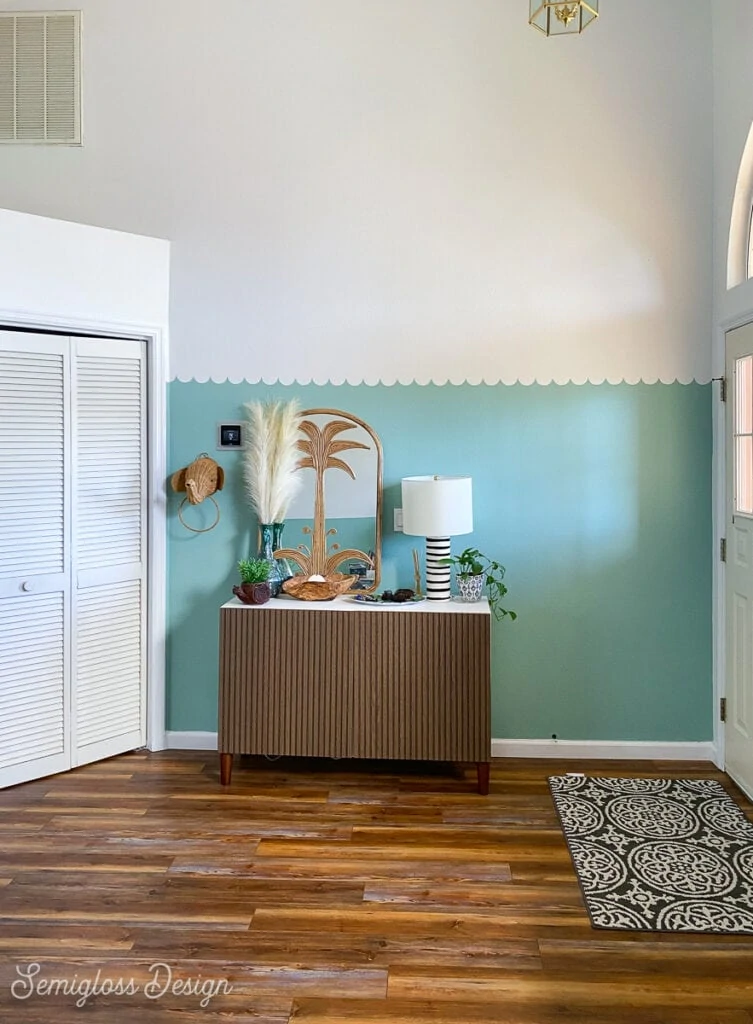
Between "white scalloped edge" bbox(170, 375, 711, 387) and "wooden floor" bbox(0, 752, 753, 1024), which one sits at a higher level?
"white scalloped edge" bbox(170, 375, 711, 387)

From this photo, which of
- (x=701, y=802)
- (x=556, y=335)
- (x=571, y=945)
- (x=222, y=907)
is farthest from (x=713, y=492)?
(x=222, y=907)

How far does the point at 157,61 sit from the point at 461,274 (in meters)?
1.66

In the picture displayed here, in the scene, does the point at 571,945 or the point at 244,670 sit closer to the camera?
the point at 571,945

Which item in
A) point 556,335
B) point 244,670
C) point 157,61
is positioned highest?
point 157,61

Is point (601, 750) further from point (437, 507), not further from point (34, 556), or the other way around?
point (34, 556)

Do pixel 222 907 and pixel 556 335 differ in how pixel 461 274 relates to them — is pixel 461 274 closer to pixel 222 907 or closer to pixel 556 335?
pixel 556 335

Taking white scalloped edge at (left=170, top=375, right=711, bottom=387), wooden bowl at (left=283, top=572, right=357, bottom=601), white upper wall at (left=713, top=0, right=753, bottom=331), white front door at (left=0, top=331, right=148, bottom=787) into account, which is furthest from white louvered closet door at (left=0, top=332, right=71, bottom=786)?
white upper wall at (left=713, top=0, right=753, bottom=331)

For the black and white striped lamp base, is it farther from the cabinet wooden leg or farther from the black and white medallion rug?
the cabinet wooden leg

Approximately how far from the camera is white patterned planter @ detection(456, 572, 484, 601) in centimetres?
397

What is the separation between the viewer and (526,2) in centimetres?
409

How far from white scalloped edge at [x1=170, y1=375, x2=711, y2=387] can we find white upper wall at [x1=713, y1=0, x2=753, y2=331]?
0.29 m

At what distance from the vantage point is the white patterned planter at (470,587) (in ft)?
13.0

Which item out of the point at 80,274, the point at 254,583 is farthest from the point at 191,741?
the point at 80,274

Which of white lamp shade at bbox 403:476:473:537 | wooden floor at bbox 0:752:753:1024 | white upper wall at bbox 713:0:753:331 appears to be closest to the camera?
wooden floor at bbox 0:752:753:1024
